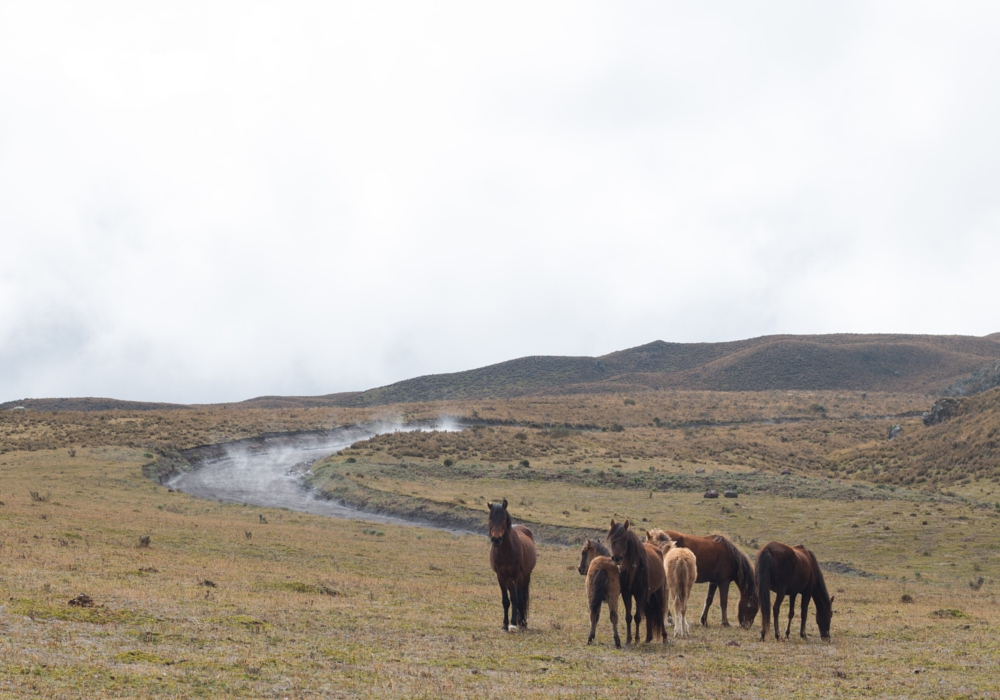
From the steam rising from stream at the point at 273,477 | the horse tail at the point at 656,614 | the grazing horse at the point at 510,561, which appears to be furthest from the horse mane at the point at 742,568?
the steam rising from stream at the point at 273,477

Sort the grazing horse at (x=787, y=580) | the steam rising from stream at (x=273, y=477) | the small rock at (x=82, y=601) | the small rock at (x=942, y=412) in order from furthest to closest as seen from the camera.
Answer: the small rock at (x=942, y=412) < the steam rising from stream at (x=273, y=477) < the grazing horse at (x=787, y=580) < the small rock at (x=82, y=601)

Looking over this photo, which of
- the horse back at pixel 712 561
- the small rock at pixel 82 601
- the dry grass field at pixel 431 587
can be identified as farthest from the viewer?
the horse back at pixel 712 561

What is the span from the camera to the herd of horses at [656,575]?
11836 mm

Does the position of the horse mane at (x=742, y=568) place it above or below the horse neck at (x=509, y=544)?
below

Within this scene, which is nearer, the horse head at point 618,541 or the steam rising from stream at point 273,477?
the horse head at point 618,541

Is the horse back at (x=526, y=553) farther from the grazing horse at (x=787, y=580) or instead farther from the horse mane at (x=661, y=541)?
the grazing horse at (x=787, y=580)

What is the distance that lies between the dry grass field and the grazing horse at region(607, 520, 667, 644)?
699mm

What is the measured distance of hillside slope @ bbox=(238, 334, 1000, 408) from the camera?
148 metres

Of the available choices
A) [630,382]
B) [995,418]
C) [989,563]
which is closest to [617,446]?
[995,418]

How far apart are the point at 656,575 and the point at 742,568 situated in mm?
3283

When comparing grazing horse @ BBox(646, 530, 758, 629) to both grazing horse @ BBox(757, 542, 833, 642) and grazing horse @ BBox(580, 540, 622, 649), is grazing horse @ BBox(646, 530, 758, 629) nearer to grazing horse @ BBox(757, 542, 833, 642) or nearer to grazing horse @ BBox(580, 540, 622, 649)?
grazing horse @ BBox(757, 542, 833, 642)

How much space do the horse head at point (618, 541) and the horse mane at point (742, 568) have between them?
13.7 ft

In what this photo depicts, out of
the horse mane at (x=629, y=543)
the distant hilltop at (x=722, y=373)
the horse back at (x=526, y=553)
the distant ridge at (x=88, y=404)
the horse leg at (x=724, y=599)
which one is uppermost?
the distant hilltop at (x=722, y=373)

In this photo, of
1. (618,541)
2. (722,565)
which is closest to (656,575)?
(618,541)
